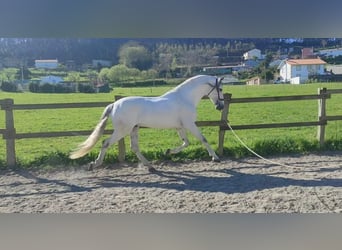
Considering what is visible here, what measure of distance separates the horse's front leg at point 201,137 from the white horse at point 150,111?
0.22 ft

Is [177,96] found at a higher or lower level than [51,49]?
lower

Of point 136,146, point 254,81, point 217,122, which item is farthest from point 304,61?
point 136,146

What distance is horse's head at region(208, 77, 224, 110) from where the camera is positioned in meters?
2.89

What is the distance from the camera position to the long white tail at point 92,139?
9.38ft

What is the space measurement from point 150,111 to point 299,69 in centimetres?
115

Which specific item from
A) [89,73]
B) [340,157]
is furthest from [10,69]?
[340,157]

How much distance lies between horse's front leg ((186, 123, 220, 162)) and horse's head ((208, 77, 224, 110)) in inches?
9.2

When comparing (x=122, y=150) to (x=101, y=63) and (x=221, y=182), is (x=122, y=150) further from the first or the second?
(x=221, y=182)

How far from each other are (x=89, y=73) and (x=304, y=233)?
1762mm

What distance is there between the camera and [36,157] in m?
2.94

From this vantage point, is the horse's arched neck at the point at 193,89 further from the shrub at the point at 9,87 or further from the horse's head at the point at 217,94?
the shrub at the point at 9,87

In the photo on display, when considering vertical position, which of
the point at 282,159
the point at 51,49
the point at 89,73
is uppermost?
the point at 51,49

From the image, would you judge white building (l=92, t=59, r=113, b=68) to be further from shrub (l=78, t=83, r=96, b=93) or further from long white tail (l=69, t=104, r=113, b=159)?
long white tail (l=69, t=104, r=113, b=159)

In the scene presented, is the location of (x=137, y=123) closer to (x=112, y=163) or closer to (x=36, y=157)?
(x=112, y=163)
